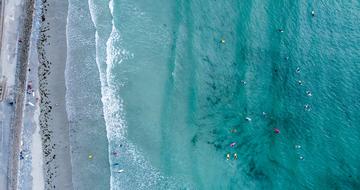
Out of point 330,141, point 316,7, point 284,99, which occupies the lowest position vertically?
point 330,141

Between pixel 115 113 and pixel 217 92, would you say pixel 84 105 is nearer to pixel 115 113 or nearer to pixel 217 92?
pixel 115 113

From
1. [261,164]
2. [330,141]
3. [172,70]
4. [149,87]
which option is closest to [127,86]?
[149,87]

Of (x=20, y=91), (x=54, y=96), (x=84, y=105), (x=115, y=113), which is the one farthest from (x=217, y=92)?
(x=20, y=91)

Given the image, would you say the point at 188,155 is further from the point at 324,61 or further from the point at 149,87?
the point at 324,61

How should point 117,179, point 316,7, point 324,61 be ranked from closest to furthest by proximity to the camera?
point 117,179
point 324,61
point 316,7

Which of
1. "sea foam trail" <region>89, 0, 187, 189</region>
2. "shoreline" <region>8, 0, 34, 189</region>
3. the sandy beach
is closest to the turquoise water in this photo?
"sea foam trail" <region>89, 0, 187, 189</region>

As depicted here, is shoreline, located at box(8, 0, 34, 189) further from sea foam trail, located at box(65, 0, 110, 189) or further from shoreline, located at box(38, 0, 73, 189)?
sea foam trail, located at box(65, 0, 110, 189)

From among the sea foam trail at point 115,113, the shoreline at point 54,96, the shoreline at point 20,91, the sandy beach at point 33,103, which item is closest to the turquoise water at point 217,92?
the sea foam trail at point 115,113

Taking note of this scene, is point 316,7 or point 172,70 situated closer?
point 172,70
